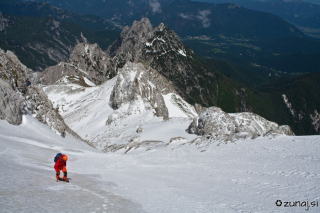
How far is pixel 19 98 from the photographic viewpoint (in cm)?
3278

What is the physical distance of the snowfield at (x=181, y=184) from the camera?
10.8 metres

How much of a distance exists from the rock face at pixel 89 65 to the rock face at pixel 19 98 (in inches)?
4303

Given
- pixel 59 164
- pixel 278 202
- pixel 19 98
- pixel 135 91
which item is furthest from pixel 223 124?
pixel 59 164

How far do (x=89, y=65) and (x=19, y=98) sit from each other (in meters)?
138

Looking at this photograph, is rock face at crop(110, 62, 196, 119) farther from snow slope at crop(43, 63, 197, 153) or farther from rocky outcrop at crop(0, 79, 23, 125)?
rocky outcrop at crop(0, 79, 23, 125)

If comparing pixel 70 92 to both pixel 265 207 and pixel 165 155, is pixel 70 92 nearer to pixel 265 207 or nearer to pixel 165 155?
pixel 165 155

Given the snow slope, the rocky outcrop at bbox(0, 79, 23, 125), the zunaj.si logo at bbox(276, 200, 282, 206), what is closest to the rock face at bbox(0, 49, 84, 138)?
the rocky outcrop at bbox(0, 79, 23, 125)

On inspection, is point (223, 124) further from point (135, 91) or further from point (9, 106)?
point (135, 91)

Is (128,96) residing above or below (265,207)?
above

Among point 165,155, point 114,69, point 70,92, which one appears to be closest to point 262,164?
point 165,155

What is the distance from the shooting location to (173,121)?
5728 cm

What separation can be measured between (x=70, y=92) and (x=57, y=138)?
6386cm

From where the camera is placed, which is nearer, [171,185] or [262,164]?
[171,185]

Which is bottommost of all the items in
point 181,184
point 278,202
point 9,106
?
point 181,184
